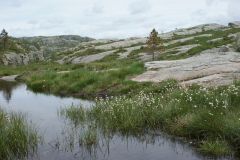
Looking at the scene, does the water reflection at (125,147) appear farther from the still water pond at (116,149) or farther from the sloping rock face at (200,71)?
the sloping rock face at (200,71)

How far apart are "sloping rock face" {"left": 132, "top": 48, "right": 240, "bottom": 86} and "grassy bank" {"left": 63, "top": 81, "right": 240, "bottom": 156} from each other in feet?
14.5

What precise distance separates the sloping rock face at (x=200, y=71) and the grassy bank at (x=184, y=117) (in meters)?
4.42

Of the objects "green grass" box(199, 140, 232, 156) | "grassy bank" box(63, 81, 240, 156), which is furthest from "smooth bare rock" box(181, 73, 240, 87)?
"green grass" box(199, 140, 232, 156)

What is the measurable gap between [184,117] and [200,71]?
464 inches

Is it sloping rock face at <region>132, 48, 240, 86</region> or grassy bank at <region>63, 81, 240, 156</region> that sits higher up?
sloping rock face at <region>132, 48, 240, 86</region>

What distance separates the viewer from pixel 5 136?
1414 centimetres

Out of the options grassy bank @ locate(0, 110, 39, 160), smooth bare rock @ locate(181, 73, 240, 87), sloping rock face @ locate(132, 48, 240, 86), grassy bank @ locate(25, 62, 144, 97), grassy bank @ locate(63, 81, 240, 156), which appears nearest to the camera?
grassy bank @ locate(0, 110, 39, 160)

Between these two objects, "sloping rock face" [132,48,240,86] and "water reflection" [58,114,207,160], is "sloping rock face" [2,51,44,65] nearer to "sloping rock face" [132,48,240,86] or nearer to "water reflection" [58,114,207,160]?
"sloping rock face" [132,48,240,86]

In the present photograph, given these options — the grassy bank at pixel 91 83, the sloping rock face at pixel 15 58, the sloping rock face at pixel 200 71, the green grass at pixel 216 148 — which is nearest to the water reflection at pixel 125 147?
the green grass at pixel 216 148

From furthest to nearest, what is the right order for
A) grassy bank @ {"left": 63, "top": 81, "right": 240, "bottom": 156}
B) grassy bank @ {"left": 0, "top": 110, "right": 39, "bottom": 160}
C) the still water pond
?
grassy bank @ {"left": 63, "top": 81, "right": 240, "bottom": 156} < the still water pond < grassy bank @ {"left": 0, "top": 110, "right": 39, "bottom": 160}

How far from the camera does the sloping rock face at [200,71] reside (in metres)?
24.2

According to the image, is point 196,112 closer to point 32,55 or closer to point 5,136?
point 5,136

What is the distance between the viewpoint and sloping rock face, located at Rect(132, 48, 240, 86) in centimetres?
2416

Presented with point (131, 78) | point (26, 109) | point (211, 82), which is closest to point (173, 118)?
point (211, 82)
